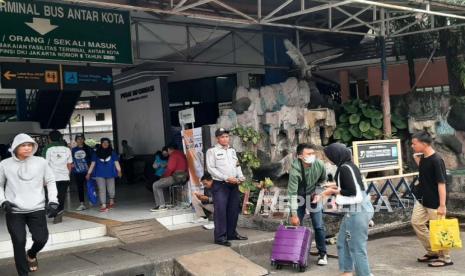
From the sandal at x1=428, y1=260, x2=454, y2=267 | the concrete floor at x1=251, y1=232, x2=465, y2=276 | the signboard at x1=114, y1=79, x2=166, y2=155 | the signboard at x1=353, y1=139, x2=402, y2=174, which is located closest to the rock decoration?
the signboard at x1=353, y1=139, x2=402, y2=174

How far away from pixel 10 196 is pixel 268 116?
5146 mm

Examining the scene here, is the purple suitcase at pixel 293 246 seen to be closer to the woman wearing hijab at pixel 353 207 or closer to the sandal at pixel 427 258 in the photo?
the woman wearing hijab at pixel 353 207

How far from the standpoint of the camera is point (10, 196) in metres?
5.29

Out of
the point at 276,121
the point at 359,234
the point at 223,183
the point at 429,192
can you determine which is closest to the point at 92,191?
the point at 276,121

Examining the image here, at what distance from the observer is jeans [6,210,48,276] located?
5.29m

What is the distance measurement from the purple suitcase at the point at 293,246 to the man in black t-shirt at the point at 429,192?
1363mm

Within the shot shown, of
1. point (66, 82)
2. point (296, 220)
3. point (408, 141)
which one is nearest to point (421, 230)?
point (296, 220)

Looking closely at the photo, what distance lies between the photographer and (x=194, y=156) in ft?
28.5

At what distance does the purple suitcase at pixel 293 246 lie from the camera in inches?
231

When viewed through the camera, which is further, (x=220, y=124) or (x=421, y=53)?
(x=421, y=53)

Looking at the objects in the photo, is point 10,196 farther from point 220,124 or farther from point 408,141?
point 408,141

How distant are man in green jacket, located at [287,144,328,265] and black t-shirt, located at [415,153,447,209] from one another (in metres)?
1.16

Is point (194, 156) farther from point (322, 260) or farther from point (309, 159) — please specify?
point (322, 260)

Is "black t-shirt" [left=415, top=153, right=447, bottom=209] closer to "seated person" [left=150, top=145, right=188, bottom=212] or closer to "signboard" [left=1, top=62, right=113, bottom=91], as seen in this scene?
"seated person" [left=150, top=145, right=188, bottom=212]
